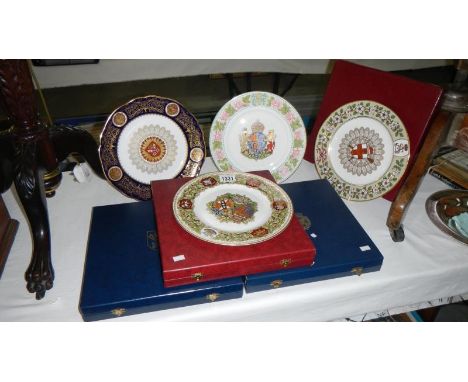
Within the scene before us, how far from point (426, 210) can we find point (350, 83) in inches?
15.6

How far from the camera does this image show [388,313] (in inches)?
32.7

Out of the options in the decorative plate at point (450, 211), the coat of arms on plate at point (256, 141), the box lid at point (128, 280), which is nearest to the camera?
the box lid at point (128, 280)

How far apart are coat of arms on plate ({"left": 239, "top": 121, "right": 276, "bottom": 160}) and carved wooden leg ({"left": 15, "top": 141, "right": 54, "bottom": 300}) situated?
0.50 m

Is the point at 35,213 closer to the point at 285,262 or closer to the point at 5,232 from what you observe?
the point at 5,232

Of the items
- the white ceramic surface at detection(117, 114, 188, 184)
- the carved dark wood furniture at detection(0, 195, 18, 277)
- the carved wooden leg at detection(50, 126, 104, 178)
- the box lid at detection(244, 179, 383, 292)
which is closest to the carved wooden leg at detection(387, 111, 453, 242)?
the box lid at detection(244, 179, 383, 292)

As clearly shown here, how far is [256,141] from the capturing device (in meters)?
0.93

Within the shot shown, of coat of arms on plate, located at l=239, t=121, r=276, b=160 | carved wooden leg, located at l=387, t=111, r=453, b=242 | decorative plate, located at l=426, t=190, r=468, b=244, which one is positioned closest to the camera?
carved wooden leg, located at l=387, t=111, r=453, b=242

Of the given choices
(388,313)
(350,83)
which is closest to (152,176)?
(350,83)

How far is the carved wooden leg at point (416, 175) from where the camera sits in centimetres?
73

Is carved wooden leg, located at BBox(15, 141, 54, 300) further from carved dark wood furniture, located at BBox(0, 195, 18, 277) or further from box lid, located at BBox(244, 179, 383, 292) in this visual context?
box lid, located at BBox(244, 179, 383, 292)

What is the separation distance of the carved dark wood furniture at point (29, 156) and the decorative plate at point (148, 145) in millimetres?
146

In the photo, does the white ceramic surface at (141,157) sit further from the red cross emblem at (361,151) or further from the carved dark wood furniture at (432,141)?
the carved dark wood furniture at (432,141)

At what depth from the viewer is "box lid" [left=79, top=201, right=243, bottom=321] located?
2.06 feet

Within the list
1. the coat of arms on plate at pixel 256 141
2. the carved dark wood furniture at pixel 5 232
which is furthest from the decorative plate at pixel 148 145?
the carved dark wood furniture at pixel 5 232
